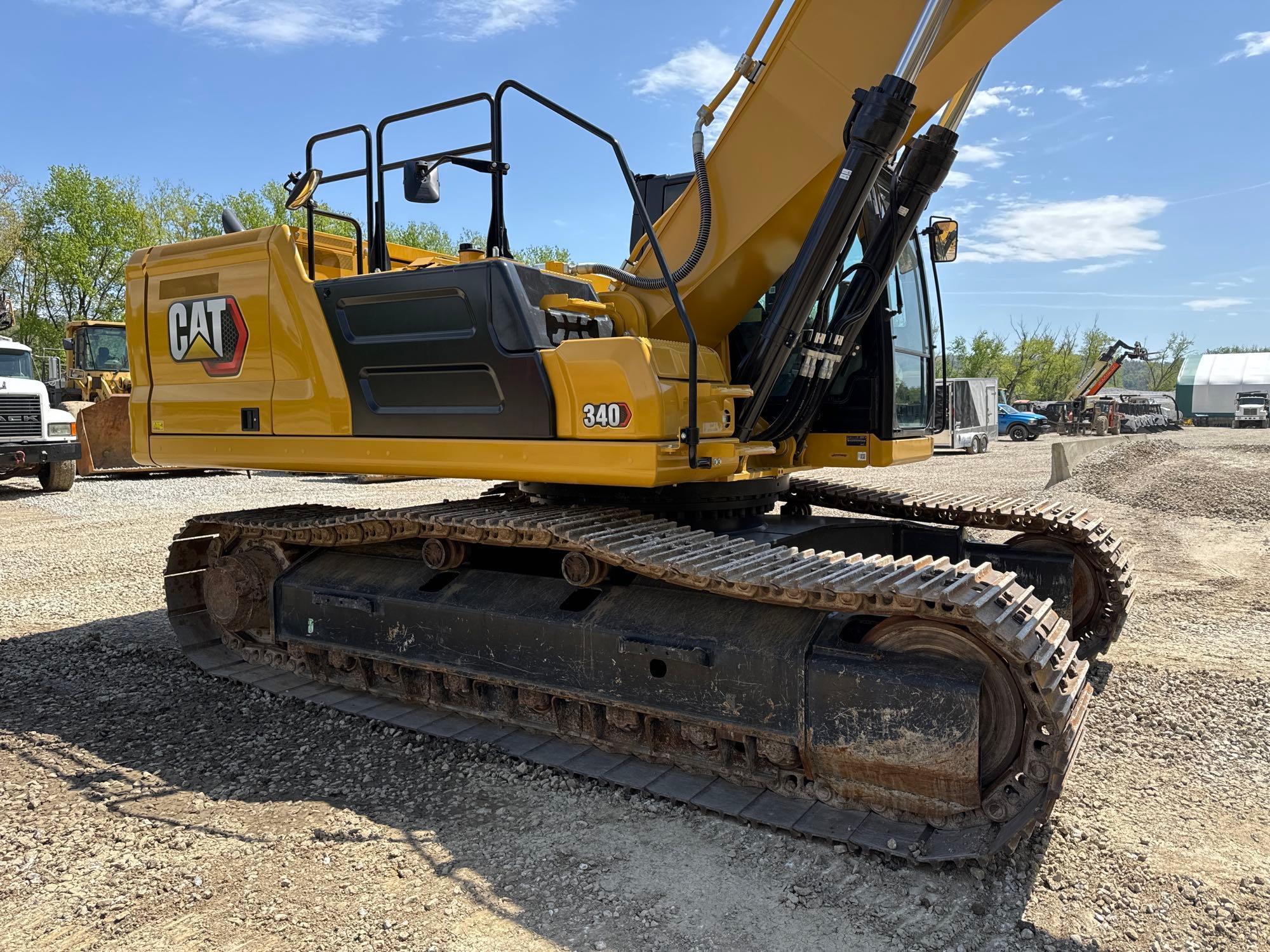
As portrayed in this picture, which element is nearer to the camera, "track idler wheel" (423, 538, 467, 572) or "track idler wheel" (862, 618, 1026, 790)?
"track idler wheel" (862, 618, 1026, 790)

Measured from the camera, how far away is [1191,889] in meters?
3.15

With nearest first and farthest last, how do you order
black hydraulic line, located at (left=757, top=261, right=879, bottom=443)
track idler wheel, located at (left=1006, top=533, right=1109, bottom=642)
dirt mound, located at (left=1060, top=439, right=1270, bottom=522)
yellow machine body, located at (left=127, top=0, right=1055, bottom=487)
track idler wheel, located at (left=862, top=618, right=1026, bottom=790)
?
track idler wheel, located at (left=862, top=618, right=1026, bottom=790) < yellow machine body, located at (left=127, top=0, right=1055, bottom=487) < black hydraulic line, located at (left=757, top=261, right=879, bottom=443) < track idler wheel, located at (left=1006, top=533, right=1109, bottom=642) < dirt mound, located at (left=1060, top=439, right=1270, bottom=522)

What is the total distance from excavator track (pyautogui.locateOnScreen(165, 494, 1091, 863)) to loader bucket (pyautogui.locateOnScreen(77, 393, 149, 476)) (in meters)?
13.3

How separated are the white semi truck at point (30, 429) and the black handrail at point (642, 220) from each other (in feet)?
42.8

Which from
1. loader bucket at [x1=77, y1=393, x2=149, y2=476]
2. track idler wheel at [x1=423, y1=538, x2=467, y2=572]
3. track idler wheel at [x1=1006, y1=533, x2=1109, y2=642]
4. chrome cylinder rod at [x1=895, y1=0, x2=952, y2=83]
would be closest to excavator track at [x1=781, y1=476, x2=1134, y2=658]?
track idler wheel at [x1=1006, y1=533, x2=1109, y2=642]

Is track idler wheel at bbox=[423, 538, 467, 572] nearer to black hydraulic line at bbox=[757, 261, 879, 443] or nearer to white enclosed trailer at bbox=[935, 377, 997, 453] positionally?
black hydraulic line at bbox=[757, 261, 879, 443]

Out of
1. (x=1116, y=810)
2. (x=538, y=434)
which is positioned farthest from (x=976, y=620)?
(x=538, y=434)

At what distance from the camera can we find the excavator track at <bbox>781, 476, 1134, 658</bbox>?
5297 mm

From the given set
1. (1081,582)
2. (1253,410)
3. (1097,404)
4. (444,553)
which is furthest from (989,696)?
(1253,410)

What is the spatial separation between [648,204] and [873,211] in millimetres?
1627

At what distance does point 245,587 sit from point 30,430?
11.5 m

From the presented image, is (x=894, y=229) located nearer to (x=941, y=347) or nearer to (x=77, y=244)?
(x=941, y=347)

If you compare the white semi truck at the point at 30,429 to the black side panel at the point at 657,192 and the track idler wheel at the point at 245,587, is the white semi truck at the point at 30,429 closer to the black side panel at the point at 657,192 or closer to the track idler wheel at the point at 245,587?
the track idler wheel at the point at 245,587

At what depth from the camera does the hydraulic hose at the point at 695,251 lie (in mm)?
4246
